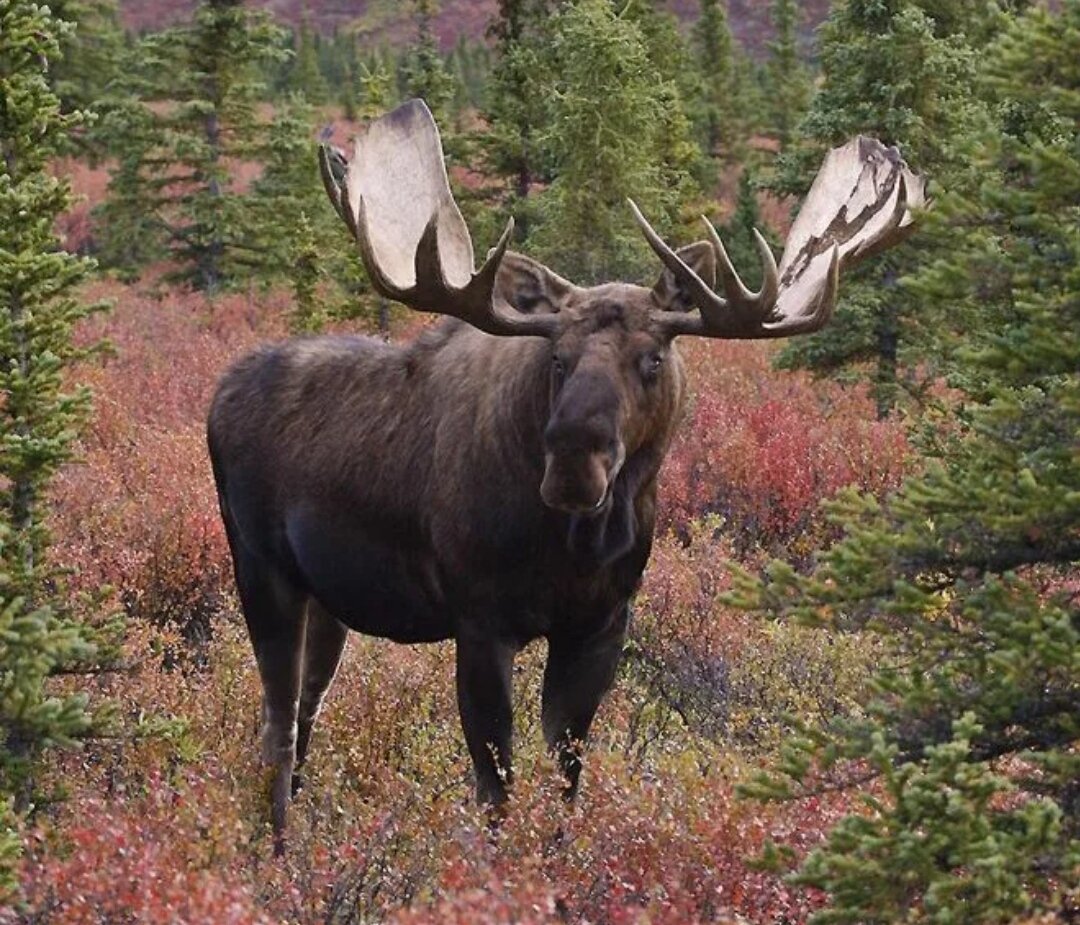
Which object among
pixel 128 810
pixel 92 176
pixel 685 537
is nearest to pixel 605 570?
pixel 128 810

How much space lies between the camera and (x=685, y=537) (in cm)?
1069

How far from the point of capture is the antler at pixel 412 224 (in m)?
5.20

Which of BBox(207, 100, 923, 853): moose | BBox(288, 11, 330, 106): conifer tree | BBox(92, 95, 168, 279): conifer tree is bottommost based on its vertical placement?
BBox(288, 11, 330, 106): conifer tree

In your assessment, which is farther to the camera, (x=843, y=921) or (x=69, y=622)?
(x=69, y=622)

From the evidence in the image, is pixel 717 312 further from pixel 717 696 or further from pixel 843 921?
pixel 717 696

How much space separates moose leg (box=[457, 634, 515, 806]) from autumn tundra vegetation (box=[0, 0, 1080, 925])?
5.3 inches

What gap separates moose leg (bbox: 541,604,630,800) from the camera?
5.52 metres

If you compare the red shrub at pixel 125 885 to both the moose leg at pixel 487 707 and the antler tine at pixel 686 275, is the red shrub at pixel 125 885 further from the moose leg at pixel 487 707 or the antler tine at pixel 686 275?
the antler tine at pixel 686 275

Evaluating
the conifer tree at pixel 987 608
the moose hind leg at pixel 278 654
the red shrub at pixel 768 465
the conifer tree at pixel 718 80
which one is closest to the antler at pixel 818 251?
the conifer tree at pixel 987 608

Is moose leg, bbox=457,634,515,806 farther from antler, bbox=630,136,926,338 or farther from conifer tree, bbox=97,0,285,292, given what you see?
conifer tree, bbox=97,0,285,292

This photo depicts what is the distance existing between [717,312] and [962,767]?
211 cm

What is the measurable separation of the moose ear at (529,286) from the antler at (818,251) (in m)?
0.40

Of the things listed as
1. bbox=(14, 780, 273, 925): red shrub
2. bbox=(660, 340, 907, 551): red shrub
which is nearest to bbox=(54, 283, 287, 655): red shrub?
bbox=(14, 780, 273, 925): red shrub

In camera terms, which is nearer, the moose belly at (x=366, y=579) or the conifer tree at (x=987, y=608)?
the conifer tree at (x=987, y=608)
